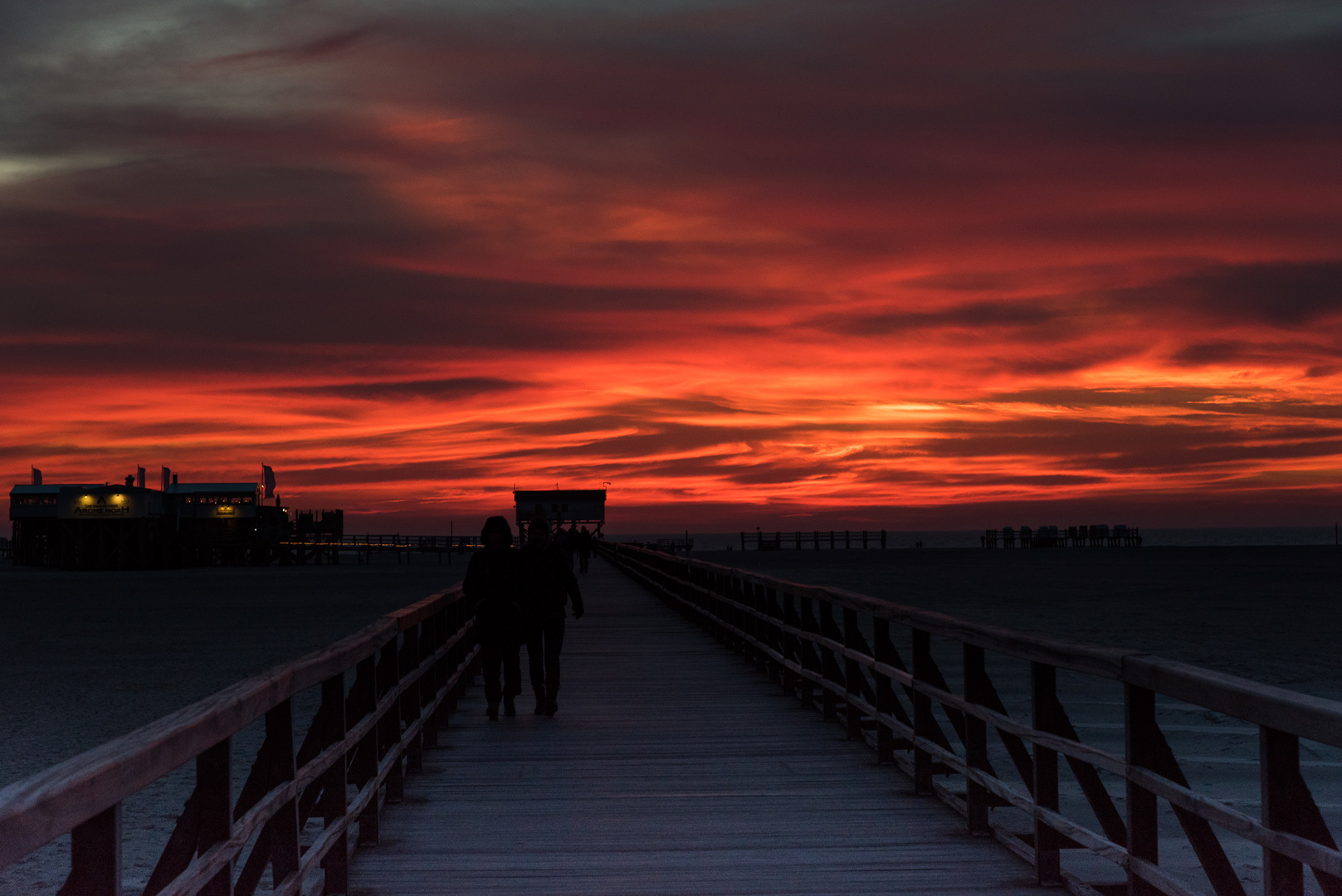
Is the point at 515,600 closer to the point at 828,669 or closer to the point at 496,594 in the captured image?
the point at 496,594

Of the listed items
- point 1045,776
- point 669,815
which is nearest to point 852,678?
point 669,815

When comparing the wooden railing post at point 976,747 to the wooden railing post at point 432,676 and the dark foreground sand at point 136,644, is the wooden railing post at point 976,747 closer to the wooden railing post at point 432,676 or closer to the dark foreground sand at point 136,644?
the wooden railing post at point 432,676

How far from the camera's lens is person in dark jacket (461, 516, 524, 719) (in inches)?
404

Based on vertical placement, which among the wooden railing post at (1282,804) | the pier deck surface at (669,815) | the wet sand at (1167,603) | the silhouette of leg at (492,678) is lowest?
the wet sand at (1167,603)

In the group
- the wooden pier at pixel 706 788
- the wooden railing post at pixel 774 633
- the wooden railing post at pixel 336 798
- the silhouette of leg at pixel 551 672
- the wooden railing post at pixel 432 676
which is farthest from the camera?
the wooden railing post at pixel 774 633

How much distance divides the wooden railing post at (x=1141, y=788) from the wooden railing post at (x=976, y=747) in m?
1.61

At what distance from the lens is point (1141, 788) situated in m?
4.27

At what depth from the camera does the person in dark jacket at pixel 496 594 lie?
10.2m

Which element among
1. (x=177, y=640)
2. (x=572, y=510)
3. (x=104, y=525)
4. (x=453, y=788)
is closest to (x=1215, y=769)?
(x=453, y=788)

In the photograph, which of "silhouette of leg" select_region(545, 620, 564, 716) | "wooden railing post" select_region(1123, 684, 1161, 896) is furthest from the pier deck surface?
"wooden railing post" select_region(1123, 684, 1161, 896)

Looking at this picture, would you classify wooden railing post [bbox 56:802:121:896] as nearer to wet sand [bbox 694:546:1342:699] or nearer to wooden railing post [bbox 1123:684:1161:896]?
wooden railing post [bbox 1123:684:1161:896]

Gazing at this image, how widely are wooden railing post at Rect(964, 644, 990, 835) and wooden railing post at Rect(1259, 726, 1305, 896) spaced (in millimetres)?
2697

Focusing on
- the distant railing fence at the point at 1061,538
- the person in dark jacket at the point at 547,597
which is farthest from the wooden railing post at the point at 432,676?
the distant railing fence at the point at 1061,538

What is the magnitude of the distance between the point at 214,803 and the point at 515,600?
7.11 metres
